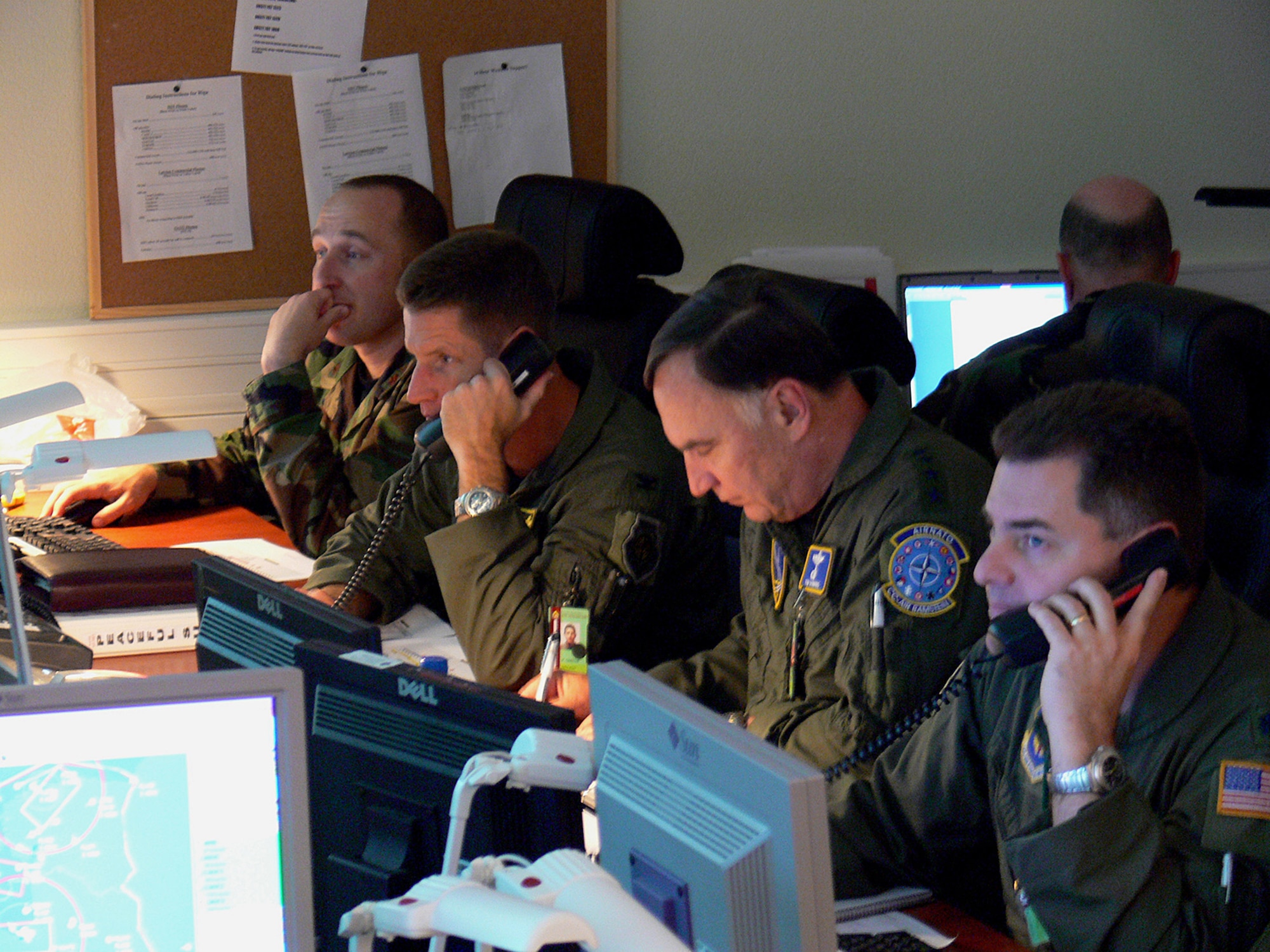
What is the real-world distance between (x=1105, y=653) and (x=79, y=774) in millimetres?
891

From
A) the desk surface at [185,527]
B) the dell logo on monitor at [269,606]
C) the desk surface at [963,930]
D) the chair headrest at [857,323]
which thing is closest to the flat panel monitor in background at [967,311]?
the chair headrest at [857,323]

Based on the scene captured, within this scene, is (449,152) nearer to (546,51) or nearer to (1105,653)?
(546,51)

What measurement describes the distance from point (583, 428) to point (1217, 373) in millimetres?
990

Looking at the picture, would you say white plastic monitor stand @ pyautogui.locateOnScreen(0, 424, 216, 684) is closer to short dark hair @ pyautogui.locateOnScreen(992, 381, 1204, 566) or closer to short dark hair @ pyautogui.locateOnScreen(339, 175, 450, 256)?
short dark hair @ pyautogui.locateOnScreen(992, 381, 1204, 566)

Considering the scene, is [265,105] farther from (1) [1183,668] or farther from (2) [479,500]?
(1) [1183,668]

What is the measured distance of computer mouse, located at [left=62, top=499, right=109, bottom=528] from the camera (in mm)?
2988

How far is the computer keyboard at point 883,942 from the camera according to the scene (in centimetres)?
124

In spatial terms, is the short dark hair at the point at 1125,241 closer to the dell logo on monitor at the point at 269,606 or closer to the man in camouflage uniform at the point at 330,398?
the man in camouflage uniform at the point at 330,398

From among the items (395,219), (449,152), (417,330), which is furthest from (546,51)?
(417,330)

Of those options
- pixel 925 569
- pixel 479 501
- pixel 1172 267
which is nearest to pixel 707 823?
pixel 925 569

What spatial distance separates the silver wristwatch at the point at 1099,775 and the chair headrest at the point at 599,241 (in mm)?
1522

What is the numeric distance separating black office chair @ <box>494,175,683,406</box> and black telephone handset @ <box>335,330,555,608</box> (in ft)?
0.77

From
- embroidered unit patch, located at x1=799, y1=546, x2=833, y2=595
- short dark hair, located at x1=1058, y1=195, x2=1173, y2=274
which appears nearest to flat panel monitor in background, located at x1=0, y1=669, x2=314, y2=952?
embroidered unit patch, located at x1=799, y1=546, x2=833, y2=595

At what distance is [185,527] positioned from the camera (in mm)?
2984
